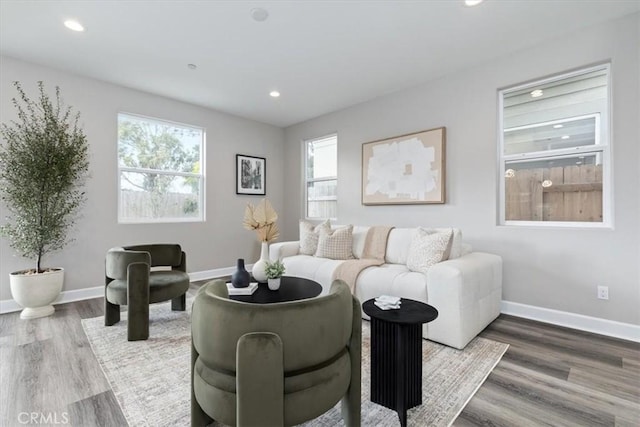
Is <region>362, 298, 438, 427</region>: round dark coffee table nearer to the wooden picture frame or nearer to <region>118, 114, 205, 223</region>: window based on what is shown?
the wooden picture frame

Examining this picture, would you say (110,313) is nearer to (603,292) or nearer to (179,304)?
(179,304)

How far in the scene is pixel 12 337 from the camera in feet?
8.33

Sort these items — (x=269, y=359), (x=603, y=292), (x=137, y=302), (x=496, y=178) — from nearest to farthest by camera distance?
(x=269, y=359)
(x=137, y=302)
(x=603, y=292)
(x=496, y=178)

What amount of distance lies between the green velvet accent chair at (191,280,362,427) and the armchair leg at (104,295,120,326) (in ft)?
6.99

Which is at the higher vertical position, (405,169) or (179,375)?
(405,169)

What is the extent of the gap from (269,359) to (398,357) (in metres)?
0.81

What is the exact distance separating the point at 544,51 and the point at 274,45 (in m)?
2.69

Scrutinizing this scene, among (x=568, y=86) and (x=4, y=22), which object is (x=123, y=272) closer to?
(x=4, y=22)

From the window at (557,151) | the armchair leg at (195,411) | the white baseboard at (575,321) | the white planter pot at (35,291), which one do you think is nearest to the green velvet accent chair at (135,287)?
the white planter pot at (35,291)

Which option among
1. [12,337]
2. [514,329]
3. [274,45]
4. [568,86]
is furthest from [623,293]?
[12,337]

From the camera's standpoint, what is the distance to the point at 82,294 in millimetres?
3676

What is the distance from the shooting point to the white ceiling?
96.0 inches

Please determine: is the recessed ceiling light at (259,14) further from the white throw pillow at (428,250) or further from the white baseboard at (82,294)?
the white baseboard at (82,294)

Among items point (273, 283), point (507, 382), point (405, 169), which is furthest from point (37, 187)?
point (507, 382)
